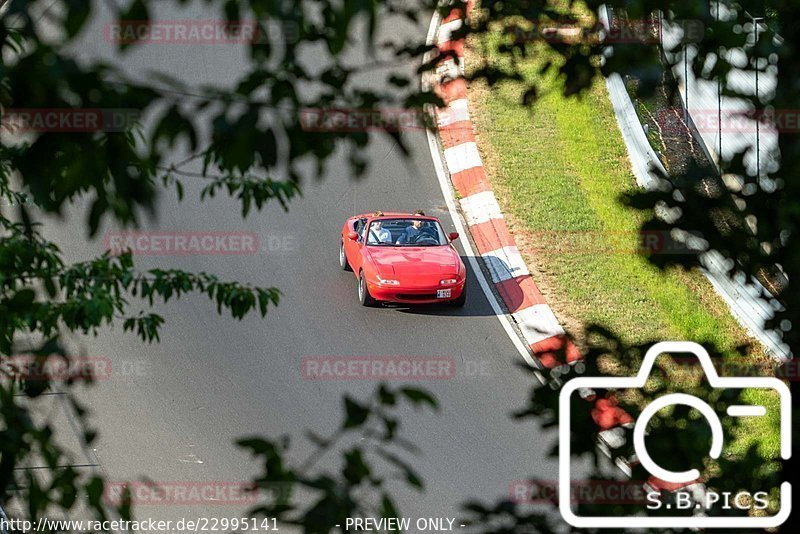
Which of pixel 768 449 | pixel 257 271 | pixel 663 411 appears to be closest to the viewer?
pixel 663 411

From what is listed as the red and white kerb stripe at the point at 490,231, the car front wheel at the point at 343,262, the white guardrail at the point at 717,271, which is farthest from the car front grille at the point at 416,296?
the white guardrail at the point at 717,271

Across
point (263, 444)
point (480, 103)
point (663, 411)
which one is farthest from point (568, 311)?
point (263, 444)

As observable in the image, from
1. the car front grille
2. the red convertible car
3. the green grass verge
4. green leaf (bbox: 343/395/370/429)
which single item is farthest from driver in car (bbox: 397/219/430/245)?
green leaf (bbox: 343/395/370/429)

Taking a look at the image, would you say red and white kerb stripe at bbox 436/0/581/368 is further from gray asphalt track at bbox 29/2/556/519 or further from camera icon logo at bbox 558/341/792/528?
camera icon logo at bbox 558/341/792/528

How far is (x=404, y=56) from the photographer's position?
3.15 meters

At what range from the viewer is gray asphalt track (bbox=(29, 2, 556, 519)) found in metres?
10.6

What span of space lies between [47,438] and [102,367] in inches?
405

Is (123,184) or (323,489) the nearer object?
(123,184)

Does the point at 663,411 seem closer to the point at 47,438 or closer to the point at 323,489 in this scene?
the point at 323,489

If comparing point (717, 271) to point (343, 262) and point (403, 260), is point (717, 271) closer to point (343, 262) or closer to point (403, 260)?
point (403, 260)

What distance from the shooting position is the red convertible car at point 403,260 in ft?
43.1

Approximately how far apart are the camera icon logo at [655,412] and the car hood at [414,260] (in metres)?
9.77

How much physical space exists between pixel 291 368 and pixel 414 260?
245 centimetres

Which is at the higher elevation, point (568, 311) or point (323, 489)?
point (323, 489)
